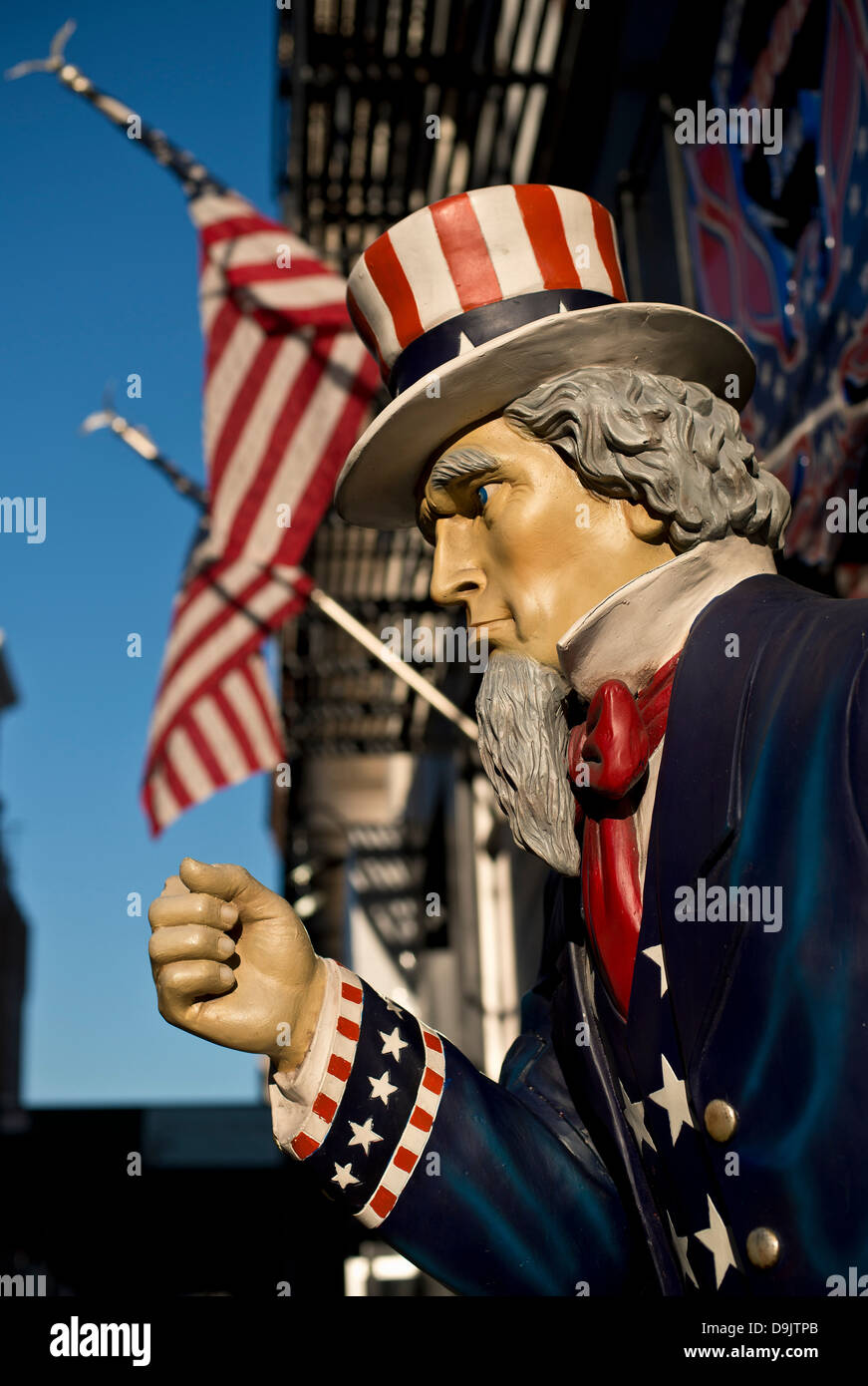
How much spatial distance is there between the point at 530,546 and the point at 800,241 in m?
2.54

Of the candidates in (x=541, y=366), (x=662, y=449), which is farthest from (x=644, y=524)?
(x=541, y=366)

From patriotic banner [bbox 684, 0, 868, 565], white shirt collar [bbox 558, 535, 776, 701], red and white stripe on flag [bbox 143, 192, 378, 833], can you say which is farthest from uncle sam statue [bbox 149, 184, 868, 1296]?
red and white stripe on flag [bbox 143, 192, 378, 833]

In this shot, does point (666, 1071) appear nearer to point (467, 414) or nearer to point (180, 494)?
point (467, 414)

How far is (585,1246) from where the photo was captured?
231 cm

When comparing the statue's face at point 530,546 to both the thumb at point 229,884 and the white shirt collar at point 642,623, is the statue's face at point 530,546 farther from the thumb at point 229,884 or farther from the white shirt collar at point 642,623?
the thumb at point 229,884

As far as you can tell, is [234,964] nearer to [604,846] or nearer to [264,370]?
[604,846]

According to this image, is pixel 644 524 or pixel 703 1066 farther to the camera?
pixel 644 524

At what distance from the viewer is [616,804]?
2.26m

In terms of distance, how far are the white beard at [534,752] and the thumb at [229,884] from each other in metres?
0.47

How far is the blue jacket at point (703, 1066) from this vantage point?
1812mm

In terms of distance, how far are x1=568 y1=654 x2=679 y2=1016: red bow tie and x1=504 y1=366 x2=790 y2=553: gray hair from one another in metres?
0.26

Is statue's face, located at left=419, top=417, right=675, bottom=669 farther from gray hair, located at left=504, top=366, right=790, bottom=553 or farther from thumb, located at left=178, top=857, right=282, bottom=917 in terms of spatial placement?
thumb, located at left=178, top=857, right=282, bottom=917

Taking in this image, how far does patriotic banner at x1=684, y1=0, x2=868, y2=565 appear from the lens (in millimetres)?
3885

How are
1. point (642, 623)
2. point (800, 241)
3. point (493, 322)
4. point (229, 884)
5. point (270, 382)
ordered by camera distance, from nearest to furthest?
point (229, 884) → point (642, 623) → point (493, 322) → point (800, 241) → point (270, 382)
